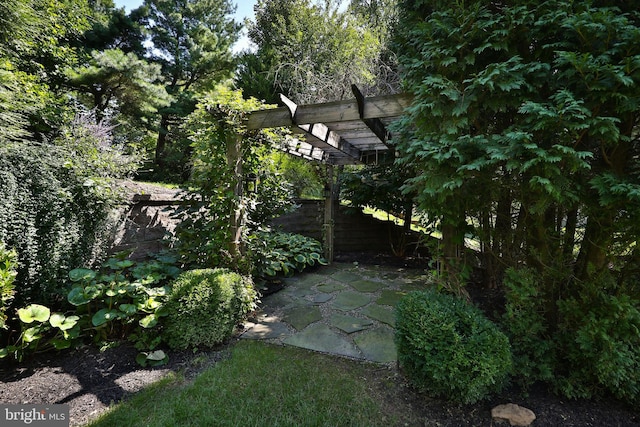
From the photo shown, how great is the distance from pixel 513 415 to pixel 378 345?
1051 millimetres

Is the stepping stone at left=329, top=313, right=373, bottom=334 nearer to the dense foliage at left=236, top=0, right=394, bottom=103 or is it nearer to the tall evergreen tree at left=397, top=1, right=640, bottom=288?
the tall evergreen tree at left=397, top=1, right=640, bottom=288

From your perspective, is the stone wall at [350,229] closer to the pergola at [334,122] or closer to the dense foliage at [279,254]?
the dense foliage at [279,254]

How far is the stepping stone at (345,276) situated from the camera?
430cm

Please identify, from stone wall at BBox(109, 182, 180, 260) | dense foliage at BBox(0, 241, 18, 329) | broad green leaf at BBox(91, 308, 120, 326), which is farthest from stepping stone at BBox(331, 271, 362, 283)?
dense foliage at BBox(0, 241, 18, 329)

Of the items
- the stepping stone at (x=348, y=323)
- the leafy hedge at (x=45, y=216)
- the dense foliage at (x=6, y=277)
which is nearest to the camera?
the dense foliage at (x=6, y=277)

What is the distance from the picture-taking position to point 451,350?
5.28 ft

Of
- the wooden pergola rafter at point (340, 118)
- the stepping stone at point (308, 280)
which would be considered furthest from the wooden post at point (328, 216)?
the wooden pergola rafter at point (340, 118)

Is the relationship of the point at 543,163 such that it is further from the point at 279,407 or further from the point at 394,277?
the point at 394,277

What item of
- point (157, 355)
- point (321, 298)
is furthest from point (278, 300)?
point (157, 355)

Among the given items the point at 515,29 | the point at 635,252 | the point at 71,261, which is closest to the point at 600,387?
the point at 635,252

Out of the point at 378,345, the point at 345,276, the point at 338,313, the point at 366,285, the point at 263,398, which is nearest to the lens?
the point at 263,398

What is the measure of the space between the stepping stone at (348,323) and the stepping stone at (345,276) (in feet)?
4.14

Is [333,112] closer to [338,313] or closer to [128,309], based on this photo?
[338,313]
